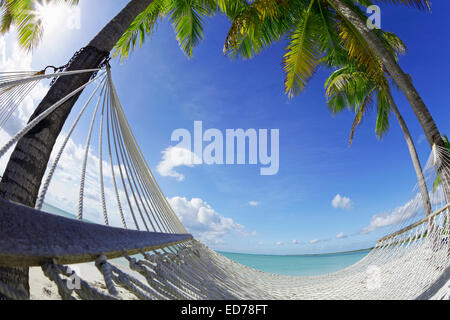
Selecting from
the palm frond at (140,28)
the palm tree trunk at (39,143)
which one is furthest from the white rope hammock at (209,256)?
the palm frond at (140,28)

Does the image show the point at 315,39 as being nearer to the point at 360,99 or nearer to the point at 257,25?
the point at 257,25

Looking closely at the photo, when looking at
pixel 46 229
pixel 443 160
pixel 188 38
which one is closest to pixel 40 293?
pixel 46 229

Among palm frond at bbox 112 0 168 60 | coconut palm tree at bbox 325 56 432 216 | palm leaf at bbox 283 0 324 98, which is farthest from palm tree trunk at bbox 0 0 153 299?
coconut palm tree at bbox 325 56 432 216

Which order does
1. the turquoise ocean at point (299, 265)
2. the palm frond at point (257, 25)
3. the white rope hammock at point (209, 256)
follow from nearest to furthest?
the white rope hammock at point (209, 256)
the palm frond at point (257, 25)
the turquoise ocean at point (299, 265)

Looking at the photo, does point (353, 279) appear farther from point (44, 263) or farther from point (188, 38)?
point (188, 38)

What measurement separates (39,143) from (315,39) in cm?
337

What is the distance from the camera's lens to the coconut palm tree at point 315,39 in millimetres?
1975

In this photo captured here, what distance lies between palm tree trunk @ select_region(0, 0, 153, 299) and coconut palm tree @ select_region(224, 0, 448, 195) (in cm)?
189

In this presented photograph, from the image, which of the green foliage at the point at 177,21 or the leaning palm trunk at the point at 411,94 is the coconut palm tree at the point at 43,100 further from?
the leaning palm trunk at the point at 411,94

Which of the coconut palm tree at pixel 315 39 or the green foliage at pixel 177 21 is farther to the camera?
the green foliage at pixel 177 21

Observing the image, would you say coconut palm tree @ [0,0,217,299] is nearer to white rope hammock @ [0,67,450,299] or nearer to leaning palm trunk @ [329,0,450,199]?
white rope hammock @ [0,67,450,299]

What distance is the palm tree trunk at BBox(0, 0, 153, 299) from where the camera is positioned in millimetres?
1022

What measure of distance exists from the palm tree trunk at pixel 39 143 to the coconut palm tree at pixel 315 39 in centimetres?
189
